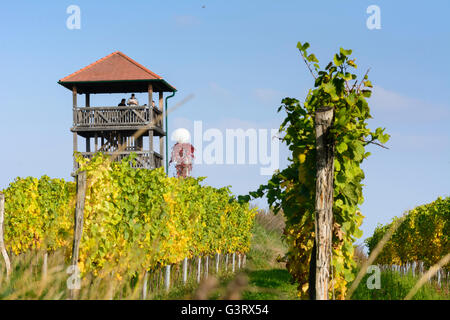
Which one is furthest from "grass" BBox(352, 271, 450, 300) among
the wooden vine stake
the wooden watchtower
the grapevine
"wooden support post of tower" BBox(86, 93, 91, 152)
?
"wooden support post of tower" BBox(86, 93, 91, 152)

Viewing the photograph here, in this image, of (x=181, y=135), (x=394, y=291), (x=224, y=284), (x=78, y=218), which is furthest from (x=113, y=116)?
(x=78, y=218)

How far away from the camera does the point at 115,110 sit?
2575 cm

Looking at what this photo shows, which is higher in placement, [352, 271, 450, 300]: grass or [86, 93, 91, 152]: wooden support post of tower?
[86, 93, 91, 152]: wooden support post of tower

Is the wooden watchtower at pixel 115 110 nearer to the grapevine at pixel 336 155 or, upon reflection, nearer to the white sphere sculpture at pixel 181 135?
the white sphere sculpture at pixel 181 135

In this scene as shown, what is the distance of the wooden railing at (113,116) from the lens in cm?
2530

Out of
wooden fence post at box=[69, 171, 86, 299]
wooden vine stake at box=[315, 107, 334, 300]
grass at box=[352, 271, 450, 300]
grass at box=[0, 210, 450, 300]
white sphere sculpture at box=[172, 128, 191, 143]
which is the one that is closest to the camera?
grass at box=[0, 210, 450, 300]

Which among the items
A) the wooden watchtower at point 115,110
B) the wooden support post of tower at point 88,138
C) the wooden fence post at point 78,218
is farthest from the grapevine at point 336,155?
the wooden support post of tower at point 88,138

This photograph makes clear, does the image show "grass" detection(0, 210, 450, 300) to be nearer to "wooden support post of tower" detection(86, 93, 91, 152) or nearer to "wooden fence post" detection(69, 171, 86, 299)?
"wooden fence post" detection(69, 171, 86, 299)

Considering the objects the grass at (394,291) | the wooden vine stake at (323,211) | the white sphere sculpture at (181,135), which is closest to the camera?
the wooden vine stake at (323,211)

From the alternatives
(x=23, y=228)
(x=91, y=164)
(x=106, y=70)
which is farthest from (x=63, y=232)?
(x=106, y=70)

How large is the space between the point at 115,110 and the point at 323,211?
22185 mm

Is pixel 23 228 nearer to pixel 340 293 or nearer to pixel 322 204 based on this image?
pixel 340 293

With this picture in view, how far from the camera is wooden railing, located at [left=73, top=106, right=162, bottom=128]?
2530cm
